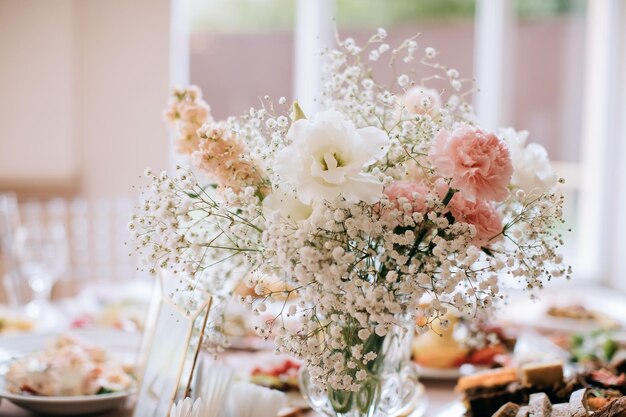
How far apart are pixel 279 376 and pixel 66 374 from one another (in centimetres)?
38

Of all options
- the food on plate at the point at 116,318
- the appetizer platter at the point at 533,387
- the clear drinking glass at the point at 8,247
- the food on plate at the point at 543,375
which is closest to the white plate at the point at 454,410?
the appetizer platter at the point at 533,387

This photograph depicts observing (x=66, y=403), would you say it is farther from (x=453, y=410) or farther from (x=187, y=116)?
(x=453, y=410)

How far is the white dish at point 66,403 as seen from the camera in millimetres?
1262

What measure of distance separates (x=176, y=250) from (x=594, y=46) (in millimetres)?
4009

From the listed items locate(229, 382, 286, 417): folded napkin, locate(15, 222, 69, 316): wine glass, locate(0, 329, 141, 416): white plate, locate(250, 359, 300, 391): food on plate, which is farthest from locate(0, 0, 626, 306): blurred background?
locate(229, 382, 286, 417): folded napkin

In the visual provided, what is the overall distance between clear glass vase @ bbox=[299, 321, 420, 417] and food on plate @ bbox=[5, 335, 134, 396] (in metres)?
0.41

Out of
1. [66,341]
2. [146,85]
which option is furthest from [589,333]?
[146,85]

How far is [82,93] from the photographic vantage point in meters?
3.76

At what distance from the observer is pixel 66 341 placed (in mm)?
1494

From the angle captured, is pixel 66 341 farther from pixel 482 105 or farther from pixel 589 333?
pixel 482 105

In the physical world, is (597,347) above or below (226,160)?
below

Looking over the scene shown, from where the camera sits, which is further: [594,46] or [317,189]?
[594,46]

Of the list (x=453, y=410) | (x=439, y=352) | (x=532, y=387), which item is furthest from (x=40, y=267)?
(x=532, y=387)

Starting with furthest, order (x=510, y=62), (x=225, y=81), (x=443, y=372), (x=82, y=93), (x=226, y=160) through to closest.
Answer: (x=510, y=62) → (x=225, y=81) → (x=82, y=93) → (x=443, y=372) → (x=226, y=160)
